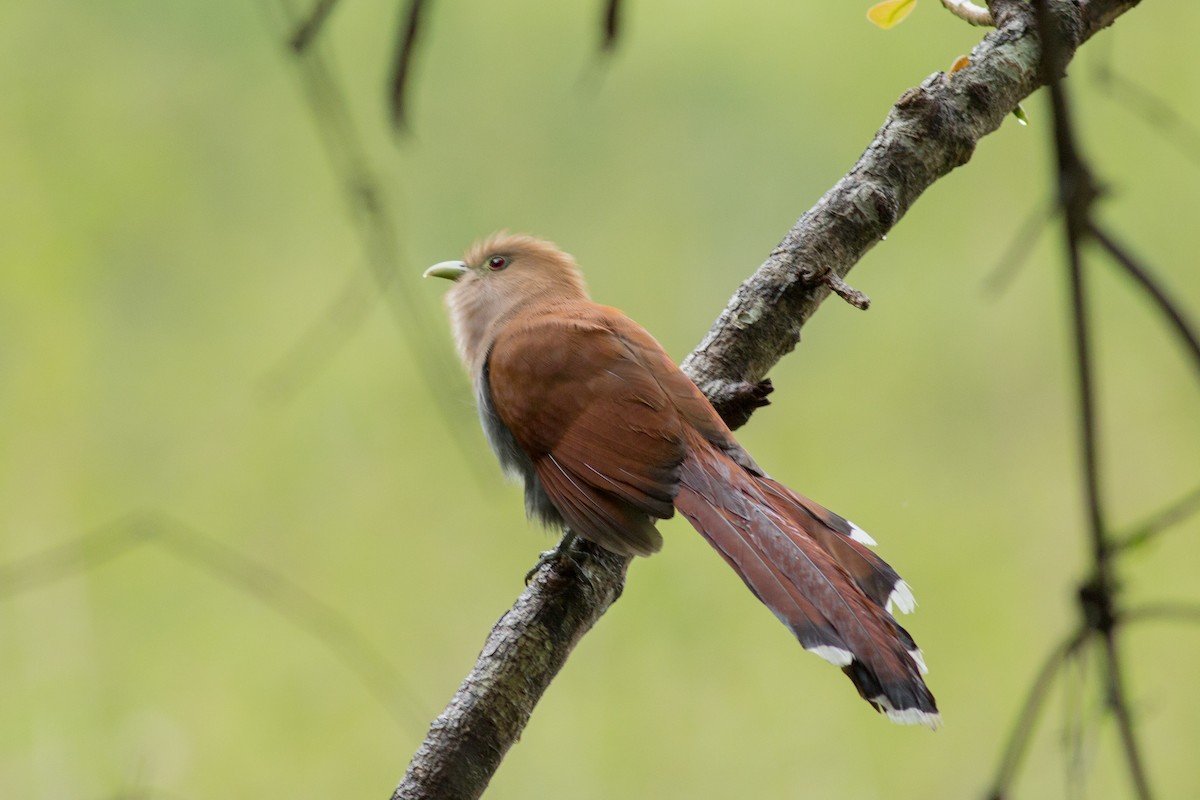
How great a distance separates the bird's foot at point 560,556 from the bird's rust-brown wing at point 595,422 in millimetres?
37

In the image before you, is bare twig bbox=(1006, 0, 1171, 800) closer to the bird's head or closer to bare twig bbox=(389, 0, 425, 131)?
bare twig bbox=(389, 0, 425, 131)

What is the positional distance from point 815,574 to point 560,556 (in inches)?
12.5

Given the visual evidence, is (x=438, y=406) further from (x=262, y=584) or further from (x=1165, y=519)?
(x=1165, y=519)

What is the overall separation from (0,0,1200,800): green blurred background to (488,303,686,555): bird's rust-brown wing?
1.28m

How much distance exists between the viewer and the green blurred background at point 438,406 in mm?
2869

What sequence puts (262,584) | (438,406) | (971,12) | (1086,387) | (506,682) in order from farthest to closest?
(438,406)
(262,584)
(971,12)
(506,682)
(1086,387)

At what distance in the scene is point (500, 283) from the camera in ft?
6.51

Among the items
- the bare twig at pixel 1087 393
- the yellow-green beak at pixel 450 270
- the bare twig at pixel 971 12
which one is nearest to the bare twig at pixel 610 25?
the bare twig at pixel 1087 393

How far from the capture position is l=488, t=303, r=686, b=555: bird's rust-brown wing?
1421 millimetres

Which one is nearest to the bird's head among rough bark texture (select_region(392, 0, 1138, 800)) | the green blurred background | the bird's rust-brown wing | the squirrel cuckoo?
the squirrel cuckoo

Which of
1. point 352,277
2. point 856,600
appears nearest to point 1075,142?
point 856,600

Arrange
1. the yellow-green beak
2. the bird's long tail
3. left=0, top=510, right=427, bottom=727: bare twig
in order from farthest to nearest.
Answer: left=0, top=510, right=427, bottom=727: bare twig < the yellow-green beak < the bird's long tail

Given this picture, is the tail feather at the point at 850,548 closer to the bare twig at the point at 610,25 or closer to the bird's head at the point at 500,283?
the bird's head at the point at 500,283

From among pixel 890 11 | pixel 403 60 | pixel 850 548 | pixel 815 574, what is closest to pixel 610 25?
pixel 403 60
